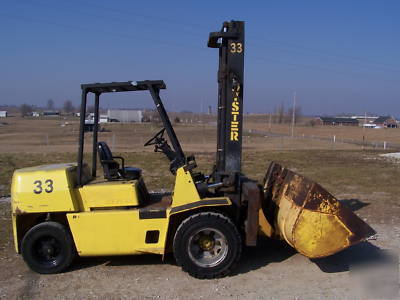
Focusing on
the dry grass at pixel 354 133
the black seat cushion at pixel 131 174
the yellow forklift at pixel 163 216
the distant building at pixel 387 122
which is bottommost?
the yellow forklift at pixel 163 216

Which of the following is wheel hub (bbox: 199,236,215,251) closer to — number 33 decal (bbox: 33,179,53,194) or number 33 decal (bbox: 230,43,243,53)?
number 33 decal (bbox: 33,179,53,194)

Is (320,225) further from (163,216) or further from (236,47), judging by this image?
(236,47)

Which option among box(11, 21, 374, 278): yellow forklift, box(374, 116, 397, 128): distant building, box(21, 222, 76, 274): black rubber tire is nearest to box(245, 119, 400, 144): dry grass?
box(374, 116, 397, 128): distant building

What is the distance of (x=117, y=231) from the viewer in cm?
623

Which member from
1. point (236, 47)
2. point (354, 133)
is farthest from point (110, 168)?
point (354, 133)

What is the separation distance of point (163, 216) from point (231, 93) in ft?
7.13

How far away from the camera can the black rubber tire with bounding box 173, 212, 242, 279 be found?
6.08m

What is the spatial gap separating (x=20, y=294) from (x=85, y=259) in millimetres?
1371

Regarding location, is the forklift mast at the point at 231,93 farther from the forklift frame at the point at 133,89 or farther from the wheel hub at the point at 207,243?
the wheel hub at the point at 207,243

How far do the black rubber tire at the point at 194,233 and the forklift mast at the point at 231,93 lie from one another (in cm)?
97

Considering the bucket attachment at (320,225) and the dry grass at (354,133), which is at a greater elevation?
the dry grass at (354,133)

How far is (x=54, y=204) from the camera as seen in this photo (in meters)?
6.28

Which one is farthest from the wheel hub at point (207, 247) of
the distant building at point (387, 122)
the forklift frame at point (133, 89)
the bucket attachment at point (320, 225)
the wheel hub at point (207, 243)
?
the distant building at point (387, 122)

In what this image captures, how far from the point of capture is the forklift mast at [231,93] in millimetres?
6910
